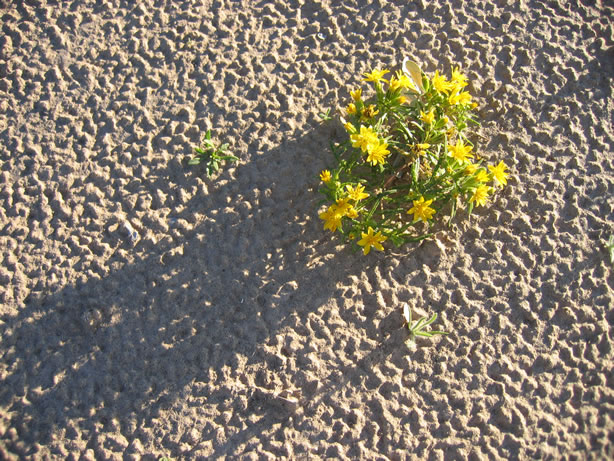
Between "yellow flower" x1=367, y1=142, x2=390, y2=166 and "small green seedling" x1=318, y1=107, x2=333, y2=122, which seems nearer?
"yellow flower" x1=367, y1=142, x2=390, y2=166

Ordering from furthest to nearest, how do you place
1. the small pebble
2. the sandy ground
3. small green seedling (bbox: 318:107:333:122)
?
small green seedling (bbox: 318:107:333:122) < the small pebble < the sandy ground

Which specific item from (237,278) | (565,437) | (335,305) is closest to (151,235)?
(237,278)

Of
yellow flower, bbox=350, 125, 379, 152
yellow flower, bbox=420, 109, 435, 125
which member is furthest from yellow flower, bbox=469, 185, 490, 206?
yellow flower, bbox=350, 125, 379, 152

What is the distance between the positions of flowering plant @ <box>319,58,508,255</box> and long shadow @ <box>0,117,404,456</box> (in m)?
0.15

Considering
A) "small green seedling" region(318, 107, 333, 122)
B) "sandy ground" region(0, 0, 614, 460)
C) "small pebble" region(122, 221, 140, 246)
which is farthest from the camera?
"small green seedling" region(318, 107, 333, 122)

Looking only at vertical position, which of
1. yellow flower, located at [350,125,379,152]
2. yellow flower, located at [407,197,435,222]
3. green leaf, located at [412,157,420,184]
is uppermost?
yellow flower, located at [350,125,379,152]

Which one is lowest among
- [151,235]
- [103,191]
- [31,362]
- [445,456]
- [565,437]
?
[565,437]

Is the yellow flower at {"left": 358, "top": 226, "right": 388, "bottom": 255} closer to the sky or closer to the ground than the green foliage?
closer to the sky

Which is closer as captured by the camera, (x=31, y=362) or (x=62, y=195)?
(x=31, y=362)

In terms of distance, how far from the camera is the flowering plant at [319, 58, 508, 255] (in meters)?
1.74

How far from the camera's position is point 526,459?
1.67m

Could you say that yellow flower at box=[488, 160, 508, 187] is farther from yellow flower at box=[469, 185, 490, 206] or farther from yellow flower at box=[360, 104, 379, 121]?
yellow flower at box=[360, 104, 379, 121]

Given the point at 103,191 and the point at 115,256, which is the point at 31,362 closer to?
the point at 115,256

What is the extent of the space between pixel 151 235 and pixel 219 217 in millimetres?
247
